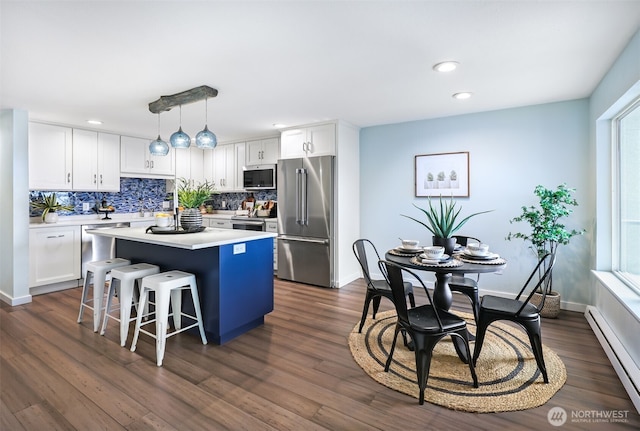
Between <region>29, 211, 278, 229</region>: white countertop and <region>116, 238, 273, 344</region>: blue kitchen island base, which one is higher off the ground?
<region>29, 211, 278, 229</region>: white countertop

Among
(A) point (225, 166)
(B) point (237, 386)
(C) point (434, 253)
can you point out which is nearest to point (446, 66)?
(C) point (434, 253)

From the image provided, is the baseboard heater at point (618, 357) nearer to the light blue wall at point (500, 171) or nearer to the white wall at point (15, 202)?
the light blue wall at point (500, 171)

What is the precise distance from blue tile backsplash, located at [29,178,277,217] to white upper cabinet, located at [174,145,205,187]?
20.6 inches

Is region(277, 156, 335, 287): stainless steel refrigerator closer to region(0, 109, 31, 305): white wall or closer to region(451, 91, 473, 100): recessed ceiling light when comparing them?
region(451, 91, 473, 100): recessed ceiling light

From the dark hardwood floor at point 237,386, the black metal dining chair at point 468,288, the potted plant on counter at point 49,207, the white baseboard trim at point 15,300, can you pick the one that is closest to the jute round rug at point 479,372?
the dark hardwood floor at point 237,386

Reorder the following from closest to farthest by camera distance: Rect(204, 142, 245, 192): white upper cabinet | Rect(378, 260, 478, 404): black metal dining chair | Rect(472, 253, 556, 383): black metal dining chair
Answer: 1. Rect(378, 260, 478, 404): black metal dining chair
2. Rect(472, 253, 556, 383): black metal dining chair
3. Rect(204, 142, 245, 192): white upper cabinet

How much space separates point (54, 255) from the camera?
4.34m

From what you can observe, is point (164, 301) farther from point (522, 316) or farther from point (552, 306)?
point (552, 306)

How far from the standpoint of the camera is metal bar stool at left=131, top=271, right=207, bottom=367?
8.13ft

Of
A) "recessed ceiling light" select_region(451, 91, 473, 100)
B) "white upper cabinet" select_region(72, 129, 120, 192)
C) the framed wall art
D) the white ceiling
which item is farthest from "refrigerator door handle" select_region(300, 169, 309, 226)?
"white upper cabinet" select_region(72, 129, 120, 192)

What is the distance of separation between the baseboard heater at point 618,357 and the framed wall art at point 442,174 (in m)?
1.86

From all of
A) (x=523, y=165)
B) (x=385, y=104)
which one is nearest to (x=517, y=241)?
(x=523, y=165)

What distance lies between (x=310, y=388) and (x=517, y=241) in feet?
10.2

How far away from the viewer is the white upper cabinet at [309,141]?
451 centimetres
